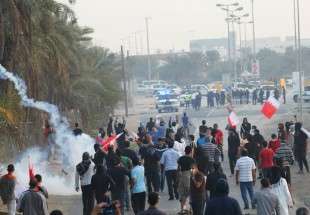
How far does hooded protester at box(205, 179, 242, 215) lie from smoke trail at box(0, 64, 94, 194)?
1186 cm

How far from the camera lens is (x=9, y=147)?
2656 centimetres

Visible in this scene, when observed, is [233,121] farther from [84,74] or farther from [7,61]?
[84,74]

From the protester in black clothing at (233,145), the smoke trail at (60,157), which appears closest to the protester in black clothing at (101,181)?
the smoke trail at (60,157)

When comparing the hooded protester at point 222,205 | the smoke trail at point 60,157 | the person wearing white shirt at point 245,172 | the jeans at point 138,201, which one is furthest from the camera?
the smoke trail at point 60,157

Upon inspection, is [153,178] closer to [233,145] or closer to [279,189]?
[233,145]

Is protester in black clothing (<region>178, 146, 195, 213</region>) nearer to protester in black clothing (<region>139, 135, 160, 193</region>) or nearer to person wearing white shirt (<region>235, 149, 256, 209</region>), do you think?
person wearing white shirt (<region>235, 149, 256, 209</region>)

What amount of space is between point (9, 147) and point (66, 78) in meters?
6.37

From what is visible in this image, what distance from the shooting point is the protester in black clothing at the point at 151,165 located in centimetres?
2073

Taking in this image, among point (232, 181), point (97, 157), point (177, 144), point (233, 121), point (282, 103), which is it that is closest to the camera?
point (97, 157)

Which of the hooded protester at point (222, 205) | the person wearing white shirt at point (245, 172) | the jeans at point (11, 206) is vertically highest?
the hooded protester at point (222, 205)

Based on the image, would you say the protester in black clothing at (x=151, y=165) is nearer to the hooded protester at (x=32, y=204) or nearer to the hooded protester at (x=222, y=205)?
the hooded protester at (x=32, y=204)

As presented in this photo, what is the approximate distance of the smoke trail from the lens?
2514 cm

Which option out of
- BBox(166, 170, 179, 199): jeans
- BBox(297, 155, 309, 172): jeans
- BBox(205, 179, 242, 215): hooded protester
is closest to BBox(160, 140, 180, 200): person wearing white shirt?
BBox(166, 170, 179, 199): jeans

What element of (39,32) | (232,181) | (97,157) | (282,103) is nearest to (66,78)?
(39,32)
